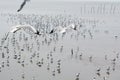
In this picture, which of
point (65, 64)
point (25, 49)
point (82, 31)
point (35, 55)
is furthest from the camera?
point (82, 31)

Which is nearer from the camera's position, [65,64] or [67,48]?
[65,64]

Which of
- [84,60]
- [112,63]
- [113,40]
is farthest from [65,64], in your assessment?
[113,40]

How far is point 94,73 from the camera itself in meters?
33.1

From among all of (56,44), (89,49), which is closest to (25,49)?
(56,44)

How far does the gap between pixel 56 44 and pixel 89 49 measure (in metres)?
4.85

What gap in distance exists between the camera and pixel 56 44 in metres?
45.2

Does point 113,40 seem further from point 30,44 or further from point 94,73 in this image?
point 94,73

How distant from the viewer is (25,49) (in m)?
40.8

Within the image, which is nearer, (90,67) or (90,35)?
(90,67)

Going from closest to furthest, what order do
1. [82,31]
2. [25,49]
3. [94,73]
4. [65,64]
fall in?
[94,73], [65,64], [25,49], [82,31]

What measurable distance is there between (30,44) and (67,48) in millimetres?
5122

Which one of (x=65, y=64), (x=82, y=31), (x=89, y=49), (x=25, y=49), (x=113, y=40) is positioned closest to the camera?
(x=65, y=64)

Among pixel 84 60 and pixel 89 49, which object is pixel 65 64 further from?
pixel 89 49

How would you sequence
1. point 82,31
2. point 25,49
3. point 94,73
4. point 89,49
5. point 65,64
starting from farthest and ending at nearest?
point 82,31 < point 89,49 < point 25,49 < point 65,64 < point 94,73
